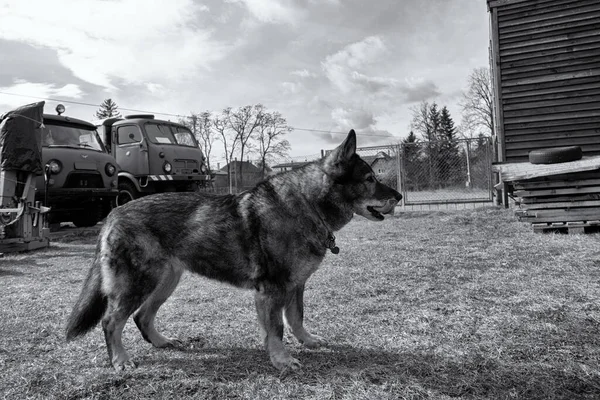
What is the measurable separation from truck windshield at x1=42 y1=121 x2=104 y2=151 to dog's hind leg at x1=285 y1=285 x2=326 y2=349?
396 inches

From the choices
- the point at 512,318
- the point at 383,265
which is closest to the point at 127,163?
the point at 383,265

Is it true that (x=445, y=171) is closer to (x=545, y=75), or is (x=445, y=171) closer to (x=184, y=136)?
(x=545, y=75)

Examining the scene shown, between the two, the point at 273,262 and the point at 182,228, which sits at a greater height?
the point at 182,228

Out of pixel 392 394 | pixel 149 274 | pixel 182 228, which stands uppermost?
pixel 182 228

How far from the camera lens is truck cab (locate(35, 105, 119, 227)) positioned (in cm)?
1058

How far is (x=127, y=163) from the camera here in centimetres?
1334

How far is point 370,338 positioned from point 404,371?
25.4 inches

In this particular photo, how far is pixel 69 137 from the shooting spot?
1158 centimetres

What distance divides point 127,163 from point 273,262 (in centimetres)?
1173

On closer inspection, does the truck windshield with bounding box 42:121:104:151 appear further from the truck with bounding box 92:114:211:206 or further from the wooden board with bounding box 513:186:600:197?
the wooden board with bounding box 513:186:600:197

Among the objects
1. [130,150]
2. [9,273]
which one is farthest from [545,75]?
[9,273]

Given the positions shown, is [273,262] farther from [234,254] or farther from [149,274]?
[149,274]

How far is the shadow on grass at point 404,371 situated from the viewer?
243 cm

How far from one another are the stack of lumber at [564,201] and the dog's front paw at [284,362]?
7.22 metres
